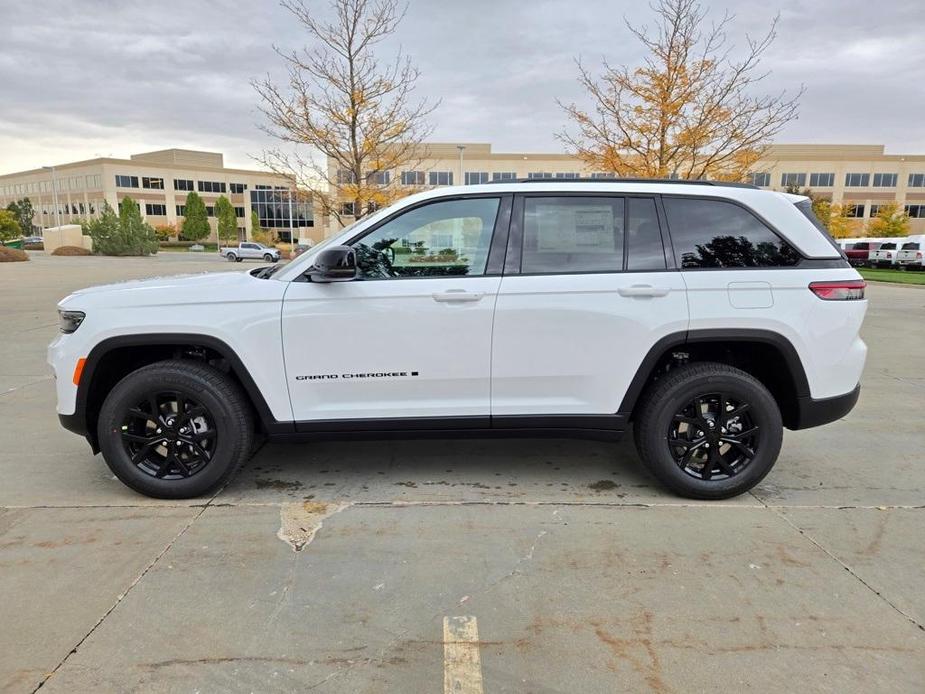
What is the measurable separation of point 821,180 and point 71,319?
85.6 metres

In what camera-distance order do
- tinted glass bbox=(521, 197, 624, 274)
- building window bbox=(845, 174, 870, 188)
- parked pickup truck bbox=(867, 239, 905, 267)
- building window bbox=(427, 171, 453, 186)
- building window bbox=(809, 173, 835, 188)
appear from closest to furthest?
1. tinted glass bbox=(521, 197, 624, 274)
2. parked pickup truck bbox=(867, 239, 905, 267)
3. building window bbox=(427, 171, 453, 186)
4. building window bbox=(809, 173, 835, 188)
5. building window bbox=(845, 174, 870, 188)

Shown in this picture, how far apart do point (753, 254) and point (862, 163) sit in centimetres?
8583

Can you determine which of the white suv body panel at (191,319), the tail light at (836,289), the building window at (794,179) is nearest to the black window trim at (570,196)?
the tail light at (836,289)

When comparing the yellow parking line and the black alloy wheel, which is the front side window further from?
the yellow parking line

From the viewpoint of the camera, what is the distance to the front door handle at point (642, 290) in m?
3.43

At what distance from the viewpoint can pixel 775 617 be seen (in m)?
2.55

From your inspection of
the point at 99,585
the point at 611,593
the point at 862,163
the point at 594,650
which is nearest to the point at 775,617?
the point at 611,593

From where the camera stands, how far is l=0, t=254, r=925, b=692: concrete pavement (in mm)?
2254

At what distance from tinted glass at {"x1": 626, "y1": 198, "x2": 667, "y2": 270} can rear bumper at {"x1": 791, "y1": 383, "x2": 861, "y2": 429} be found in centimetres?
121

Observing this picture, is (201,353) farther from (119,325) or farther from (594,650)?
(594,650)

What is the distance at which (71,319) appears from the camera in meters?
3.45

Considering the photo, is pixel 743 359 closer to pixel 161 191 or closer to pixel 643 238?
pixel 643 238

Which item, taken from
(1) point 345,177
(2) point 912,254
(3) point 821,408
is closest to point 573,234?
(3) point 821,408

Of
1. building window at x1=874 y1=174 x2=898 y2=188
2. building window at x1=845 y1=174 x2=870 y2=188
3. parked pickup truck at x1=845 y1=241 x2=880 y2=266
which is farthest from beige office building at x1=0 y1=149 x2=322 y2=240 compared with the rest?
building window at x1=874 y1=174 x2=898 y2=188
